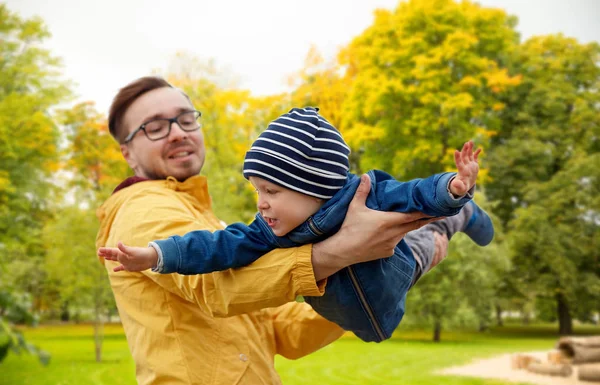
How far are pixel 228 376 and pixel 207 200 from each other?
713mm

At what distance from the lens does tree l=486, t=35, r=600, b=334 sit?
19047mm

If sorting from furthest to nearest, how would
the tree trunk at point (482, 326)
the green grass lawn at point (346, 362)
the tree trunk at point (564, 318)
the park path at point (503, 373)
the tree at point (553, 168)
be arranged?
the tree trunk at point (564, 318) → the tree at point (553, 168) → the tree trunk at point (482, 326) → the green grass lawn at point (346, 362) → the park path at point (503, 373)

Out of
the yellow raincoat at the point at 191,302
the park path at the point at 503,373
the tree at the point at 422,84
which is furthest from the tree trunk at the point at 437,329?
the yellow raincoat at the point at 191,302

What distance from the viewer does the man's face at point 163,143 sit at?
7.61 feet

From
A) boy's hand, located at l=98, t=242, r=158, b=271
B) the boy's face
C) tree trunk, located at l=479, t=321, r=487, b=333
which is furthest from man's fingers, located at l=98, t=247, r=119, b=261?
tree trunk, located at l=479, t=321, r=487, b=333

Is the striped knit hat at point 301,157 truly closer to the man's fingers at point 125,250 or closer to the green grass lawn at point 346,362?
the man's fingers at point 125,250

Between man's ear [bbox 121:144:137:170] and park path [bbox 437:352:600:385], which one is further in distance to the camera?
park path [bbox 437:352:600:385]

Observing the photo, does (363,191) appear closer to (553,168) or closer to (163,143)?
(163,143)

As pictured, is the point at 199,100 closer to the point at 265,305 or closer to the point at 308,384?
the point at 308,384

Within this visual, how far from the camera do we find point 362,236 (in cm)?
147

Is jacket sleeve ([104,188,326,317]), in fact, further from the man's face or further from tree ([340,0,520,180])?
tree ([340,0,520,180])

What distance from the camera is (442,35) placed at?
18344mm

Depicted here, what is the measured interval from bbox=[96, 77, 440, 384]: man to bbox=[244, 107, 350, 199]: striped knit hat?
9cm

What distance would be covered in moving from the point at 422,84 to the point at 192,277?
657 inches
